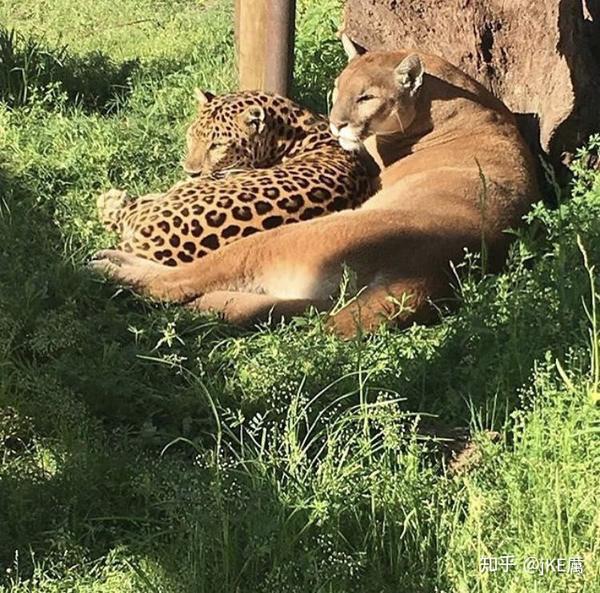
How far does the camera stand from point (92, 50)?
9727mm

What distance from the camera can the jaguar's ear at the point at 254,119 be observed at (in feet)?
22.8

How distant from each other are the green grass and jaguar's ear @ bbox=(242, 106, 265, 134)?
88cm

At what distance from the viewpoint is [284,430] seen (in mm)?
4461

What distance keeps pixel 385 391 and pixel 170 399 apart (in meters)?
0.86

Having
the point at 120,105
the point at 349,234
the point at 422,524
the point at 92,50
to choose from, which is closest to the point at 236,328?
the point at 349,234

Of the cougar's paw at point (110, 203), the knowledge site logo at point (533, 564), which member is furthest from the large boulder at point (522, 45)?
the knowledge site logo at point (533, 564)

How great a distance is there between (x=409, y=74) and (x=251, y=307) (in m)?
1.89

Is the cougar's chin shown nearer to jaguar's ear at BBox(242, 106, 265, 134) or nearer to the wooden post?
jaguar's ear at BBox(242, 106, 265, 134)

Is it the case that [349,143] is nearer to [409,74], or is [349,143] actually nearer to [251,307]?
[409,74]

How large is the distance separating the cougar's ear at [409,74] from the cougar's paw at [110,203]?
1.65 meters

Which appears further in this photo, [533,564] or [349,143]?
[349,143]

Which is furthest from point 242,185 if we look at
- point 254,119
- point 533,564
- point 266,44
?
point 533,564

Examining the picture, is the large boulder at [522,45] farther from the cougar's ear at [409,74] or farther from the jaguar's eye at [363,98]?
the jaguar's eye at [363,98]

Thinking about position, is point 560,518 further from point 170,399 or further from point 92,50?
point 92,50
